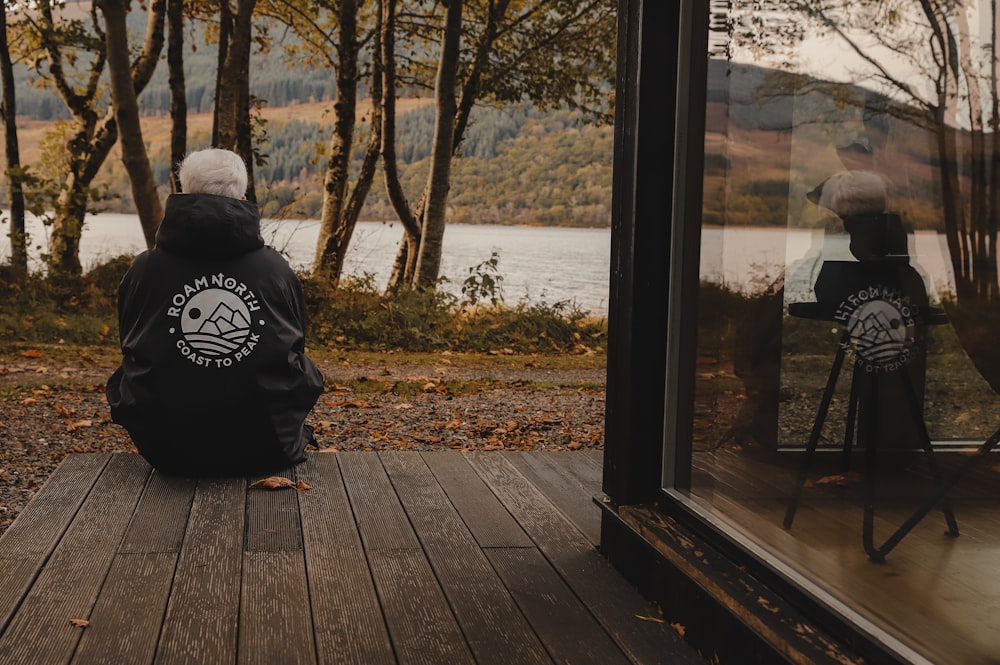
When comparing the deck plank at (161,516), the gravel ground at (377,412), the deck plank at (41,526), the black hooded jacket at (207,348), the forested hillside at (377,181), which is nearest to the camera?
the deck plank at (41,526)

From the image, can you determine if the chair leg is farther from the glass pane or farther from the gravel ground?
the gravel ground

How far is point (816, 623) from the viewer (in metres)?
2.50

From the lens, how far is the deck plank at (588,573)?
9.72 feet

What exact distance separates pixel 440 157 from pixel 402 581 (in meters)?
9.89

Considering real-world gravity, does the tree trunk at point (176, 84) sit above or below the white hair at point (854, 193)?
above

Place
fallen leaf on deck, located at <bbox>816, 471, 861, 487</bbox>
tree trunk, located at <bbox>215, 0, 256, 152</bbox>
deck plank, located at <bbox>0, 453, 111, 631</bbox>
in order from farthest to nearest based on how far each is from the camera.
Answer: tree trunk, located at <bbox>215, 0, 256, 152</bbox> → deck plank, located at <bbox>0, 453, 111, 631</bbox> → fallen leaf on deck, located at <bbox>816, 471, 861, 487</bbox>

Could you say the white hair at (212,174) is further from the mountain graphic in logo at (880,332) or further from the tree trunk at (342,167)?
the tree trunk at (342,167)

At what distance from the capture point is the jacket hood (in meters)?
4.61

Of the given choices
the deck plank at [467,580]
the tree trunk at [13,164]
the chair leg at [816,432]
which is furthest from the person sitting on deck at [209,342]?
the tree trunk at [13,164]

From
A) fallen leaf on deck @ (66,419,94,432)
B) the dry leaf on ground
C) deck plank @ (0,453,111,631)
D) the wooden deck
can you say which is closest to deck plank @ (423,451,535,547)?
the wooden deck

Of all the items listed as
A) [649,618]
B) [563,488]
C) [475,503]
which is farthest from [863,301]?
Result: [563,488]

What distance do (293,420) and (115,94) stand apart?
7305 millimetres

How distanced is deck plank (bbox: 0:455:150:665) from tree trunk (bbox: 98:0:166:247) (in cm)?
656

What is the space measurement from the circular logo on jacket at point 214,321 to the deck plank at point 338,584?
0.72 metres
